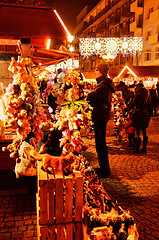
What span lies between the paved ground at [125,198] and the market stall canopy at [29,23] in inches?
94.7

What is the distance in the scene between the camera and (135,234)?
8.04 ft

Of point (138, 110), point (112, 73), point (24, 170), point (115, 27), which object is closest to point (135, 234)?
point (24, 170)

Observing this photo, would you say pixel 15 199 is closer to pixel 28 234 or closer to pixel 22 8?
pixel 28 234

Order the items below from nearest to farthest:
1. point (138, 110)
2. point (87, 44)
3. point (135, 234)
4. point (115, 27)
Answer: point (135, 234), point (138, 110), point (87, 44), point (115, 27)

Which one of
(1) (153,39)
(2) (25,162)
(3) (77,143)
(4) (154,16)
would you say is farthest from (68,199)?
(4) (154,16)

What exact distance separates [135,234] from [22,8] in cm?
332

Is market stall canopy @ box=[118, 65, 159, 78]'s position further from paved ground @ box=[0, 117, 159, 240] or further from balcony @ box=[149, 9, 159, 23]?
paved ground @ box=[0, 117, 159, 240]

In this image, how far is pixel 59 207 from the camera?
2498mm

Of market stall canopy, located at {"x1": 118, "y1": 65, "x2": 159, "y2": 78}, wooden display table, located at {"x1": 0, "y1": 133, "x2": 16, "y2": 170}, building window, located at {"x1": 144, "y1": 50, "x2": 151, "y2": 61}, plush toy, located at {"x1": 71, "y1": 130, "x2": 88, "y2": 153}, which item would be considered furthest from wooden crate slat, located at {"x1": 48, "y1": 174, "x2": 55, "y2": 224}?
building window, located at {"x1": 144, "y1": 50, "x2": 151, "y2": 61}

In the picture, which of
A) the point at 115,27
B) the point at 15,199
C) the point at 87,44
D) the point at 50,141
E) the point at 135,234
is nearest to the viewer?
the point at 135,234

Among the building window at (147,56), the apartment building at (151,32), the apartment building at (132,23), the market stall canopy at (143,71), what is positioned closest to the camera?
the market stall canopy at (143,71)

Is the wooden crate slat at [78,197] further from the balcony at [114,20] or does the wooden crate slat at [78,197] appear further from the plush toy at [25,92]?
the balcony at [114,20]

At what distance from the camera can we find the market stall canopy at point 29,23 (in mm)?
3371

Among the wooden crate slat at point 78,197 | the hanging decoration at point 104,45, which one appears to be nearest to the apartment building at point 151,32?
the hanging decoration at point 104,45
